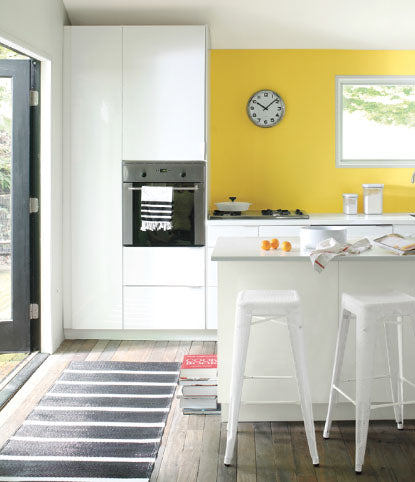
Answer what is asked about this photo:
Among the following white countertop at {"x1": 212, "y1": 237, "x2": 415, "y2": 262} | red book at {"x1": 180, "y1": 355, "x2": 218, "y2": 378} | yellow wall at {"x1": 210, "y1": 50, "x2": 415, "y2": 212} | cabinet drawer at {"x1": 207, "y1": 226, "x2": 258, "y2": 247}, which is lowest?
red book at {"x1": 180, "y1": 355, "x2": 218, "y2": 378}

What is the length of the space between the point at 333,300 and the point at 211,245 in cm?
182

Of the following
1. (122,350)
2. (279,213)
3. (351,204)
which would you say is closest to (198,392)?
(122,350)

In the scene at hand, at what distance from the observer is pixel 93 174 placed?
4.88 meters

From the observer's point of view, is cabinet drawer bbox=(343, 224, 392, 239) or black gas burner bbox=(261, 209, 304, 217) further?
black gas burner bbox=(261, 209, 304, 217)

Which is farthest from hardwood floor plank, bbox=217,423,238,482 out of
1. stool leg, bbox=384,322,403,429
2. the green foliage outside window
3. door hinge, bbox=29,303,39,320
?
the green foliage outside window

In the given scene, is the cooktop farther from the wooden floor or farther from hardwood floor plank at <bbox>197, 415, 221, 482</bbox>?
hardwood floor plank at <bbox>197, 415, 221, 482</bbox>

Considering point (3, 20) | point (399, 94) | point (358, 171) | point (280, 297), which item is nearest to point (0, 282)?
point (3, 20)

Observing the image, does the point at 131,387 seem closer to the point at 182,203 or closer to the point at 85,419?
the point at 85,419

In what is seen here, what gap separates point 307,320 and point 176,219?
6.15 ft

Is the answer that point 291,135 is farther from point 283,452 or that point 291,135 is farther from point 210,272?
point 283,452

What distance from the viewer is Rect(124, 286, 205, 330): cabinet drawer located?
4.93 meters

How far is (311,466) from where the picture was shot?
9.18 ft

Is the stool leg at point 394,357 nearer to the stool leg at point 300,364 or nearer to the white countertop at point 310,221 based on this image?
the stool leg at point 300,364

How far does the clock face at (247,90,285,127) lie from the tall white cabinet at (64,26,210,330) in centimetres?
78
